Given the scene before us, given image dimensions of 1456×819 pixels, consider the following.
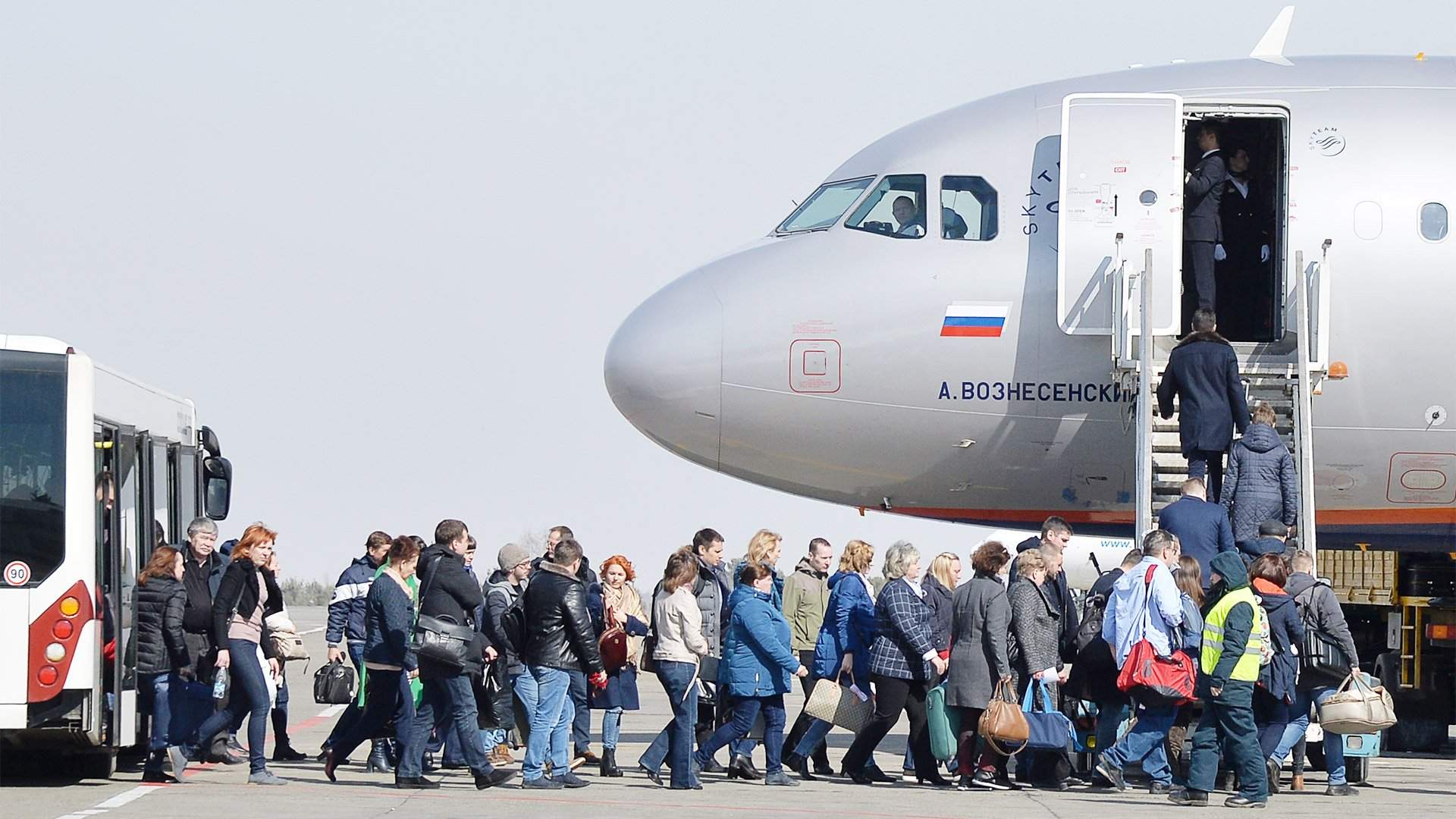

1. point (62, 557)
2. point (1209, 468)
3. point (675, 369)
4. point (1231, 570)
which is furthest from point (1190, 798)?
point (62, 557)

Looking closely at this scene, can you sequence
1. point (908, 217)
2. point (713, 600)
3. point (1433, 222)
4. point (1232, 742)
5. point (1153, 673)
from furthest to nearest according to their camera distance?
point (908, 217), point (1433, 222), point (713, 600), point (1153, 673), point (1232, 742)

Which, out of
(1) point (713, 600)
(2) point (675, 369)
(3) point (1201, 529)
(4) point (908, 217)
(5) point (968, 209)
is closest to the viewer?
(3) point (1201, 529)

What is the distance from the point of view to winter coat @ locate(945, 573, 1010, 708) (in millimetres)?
12438

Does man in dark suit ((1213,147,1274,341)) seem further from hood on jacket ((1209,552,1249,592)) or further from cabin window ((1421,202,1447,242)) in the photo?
hood on jacket ((1209,552,1249,592))

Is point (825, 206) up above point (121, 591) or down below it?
above

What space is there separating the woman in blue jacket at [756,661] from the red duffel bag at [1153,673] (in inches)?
85.7

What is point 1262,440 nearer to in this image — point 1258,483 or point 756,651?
point 1258,483

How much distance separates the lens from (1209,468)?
14.3 meters

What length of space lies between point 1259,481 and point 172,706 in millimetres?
7574

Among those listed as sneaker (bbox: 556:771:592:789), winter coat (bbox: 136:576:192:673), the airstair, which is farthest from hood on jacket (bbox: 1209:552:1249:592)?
winter coat (bbox: 136:576:192:673)

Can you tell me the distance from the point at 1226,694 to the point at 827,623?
291cm

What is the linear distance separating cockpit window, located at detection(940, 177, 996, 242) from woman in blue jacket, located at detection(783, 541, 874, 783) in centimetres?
335

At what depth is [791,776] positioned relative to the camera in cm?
1340

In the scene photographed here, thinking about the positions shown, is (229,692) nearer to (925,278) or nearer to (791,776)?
(791,776)
